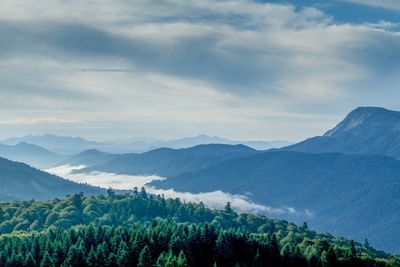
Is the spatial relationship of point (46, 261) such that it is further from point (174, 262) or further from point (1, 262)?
point (174, 262)

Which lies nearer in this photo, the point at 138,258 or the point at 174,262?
the point at 174,262

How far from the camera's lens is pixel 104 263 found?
625 feet

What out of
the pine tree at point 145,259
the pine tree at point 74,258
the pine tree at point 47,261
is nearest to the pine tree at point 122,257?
the pine tree at point 145,259

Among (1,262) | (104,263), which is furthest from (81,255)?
(1,262)

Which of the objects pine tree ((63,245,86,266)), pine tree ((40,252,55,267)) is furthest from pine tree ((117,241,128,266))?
pine tree ((40,252,55,267))

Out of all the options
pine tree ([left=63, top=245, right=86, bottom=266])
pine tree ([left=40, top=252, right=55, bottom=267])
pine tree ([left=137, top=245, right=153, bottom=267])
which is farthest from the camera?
pine tree ([left=40, top=252, right=55, bottom=267])

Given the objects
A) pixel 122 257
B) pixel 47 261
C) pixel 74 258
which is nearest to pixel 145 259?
pixel 122 257

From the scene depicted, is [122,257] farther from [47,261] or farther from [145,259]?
[47,261]

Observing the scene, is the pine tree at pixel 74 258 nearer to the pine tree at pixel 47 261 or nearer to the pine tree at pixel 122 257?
the pine tree at pixel 47 261

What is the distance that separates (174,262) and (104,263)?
24.6 meters

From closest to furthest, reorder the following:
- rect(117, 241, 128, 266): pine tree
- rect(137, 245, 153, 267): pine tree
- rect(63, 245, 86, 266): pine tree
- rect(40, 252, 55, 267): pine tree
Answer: rect(137, 245, 153, 267): pine tree < rect(63, 245, 86, 266): pine tree < rect(40, 252, 55, 267): pine tree < rect(117, 241, 128, 266): pine tree

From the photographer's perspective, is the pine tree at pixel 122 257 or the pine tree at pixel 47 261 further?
the pine tree at pixel 122 257

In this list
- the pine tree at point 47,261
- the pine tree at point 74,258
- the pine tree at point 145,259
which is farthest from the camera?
the pine tree at point 47,261

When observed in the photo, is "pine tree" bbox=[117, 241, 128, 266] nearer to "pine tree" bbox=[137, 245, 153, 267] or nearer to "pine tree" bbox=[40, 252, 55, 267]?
"pine tree" bbox=[137, 245, 153, 267]
